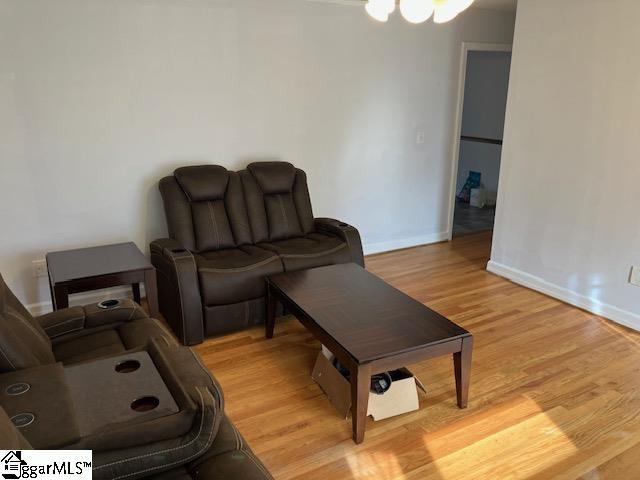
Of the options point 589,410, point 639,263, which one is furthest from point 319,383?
point 639,263

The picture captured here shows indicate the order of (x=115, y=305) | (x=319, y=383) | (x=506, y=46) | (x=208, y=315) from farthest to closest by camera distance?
(x=506, y=46) < (x=208, y=315) < (x=319, y=383) < (x=115, y=305)

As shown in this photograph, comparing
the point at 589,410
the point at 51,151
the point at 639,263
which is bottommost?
the point at 589,410

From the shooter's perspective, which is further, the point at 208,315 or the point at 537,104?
the point at 537,104

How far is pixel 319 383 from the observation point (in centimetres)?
277

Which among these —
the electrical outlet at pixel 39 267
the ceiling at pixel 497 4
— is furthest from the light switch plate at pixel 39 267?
the ceiling at pixel 497 4

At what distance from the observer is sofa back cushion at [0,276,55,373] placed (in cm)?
180

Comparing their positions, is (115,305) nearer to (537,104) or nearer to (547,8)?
(537,104)

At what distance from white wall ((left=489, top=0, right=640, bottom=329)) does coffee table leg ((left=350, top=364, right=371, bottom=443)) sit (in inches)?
87.6

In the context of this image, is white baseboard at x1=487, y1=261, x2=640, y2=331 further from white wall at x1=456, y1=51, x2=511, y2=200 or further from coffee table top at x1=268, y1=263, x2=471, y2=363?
white wall at x1=456, y1=51, x2=511, y2=200

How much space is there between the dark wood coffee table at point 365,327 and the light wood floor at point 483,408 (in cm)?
17

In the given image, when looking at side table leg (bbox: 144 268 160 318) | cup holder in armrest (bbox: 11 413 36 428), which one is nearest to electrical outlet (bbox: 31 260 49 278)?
side table leg (bbox: 144 268 160 318)

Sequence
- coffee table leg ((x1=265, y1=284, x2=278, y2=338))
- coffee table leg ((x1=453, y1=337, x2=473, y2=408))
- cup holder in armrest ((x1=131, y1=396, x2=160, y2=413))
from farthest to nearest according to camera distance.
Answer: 1. coffee table leg ((x1=265, y1=284, x2=278, y2=338))
2. coffee table leg ((x1=453, y1=337, x2=473, y2=408))
3. cup holder in armrest ((x1=131, y1=396, x2=160, y2=413))

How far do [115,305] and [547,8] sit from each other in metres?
3.54

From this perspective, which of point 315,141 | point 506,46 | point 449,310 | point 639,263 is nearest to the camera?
point 639,263
